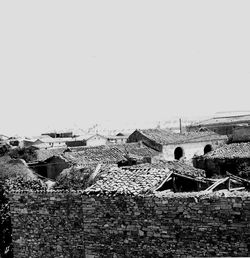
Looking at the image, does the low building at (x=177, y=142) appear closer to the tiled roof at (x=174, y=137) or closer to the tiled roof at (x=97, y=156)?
the tiled roof at (x=174, y=137)

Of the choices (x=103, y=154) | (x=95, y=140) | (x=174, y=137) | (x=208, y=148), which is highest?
(x=174, y=137)

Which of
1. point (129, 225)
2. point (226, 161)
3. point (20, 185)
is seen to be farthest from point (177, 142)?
point (129, 225)

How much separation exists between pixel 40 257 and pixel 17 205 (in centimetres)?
164

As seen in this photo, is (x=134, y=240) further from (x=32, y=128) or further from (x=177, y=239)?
(x=32, y=128)

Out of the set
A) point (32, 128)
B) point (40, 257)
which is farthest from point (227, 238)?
point (32, 128)

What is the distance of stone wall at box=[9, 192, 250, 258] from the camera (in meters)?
9.98

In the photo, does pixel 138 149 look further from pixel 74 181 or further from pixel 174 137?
pixel 74 181

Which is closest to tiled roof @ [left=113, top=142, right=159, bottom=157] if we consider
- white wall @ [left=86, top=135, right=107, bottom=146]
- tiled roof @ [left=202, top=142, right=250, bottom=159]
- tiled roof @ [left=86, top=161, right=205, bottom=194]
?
tiled roof @ [left=202, top=142, right=250, bottom=159]

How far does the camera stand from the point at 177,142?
139 ft

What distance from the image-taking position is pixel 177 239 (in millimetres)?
10656

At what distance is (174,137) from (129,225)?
3307 centimetres

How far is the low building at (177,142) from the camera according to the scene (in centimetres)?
4141

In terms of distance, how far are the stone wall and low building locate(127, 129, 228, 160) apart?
91.5 feet

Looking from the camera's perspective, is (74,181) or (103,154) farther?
(103,154)
